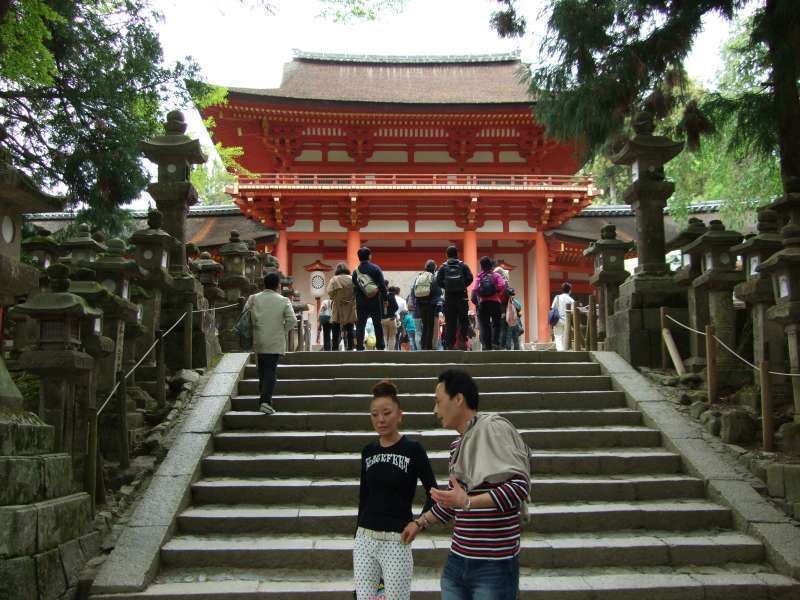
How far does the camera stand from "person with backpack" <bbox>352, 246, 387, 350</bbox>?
29.2 feet

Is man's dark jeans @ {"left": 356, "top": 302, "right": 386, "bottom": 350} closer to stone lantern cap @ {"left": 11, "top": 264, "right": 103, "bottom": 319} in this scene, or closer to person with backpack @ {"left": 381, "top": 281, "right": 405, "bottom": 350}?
person with backpack @ {"left": 381, "top": 281, "right": 405, "bottom": 350}

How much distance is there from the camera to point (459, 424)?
2.76 m

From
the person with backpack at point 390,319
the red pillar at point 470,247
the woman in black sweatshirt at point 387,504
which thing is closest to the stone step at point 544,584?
the woman in black sweatshirt at point 387,504

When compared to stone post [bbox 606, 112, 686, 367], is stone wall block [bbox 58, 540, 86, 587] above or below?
below

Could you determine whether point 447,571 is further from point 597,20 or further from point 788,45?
point 597,20

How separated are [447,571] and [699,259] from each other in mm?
6269

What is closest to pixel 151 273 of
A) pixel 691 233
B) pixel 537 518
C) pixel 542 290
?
pixel 537 518

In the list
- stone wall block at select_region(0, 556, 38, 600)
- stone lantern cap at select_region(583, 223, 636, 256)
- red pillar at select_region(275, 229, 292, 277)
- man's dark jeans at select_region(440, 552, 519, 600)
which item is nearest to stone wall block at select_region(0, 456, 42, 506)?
stone wall block at select_region(0, 556, 38, 600)

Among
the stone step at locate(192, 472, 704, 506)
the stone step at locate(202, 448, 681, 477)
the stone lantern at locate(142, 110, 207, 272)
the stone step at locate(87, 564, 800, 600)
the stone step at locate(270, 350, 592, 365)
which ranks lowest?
the stone step at locate(87, 564, 800, 600)

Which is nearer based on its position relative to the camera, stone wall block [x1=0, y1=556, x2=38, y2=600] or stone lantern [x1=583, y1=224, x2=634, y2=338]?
stone wall block [x1=0, y1=556, x2=38, y2=600]

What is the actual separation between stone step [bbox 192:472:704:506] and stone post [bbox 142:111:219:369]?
2.60m

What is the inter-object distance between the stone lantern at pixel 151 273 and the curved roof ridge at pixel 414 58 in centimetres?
1957

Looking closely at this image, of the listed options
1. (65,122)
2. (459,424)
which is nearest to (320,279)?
(65,122)

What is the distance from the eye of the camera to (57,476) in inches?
172
